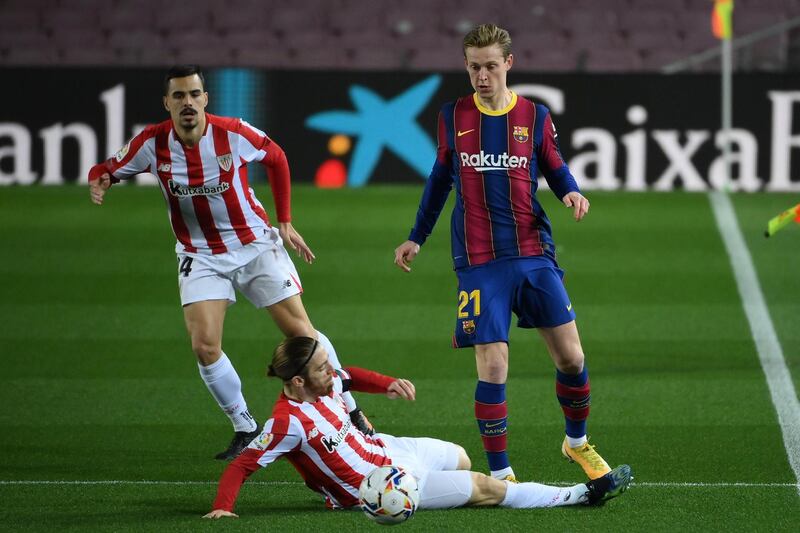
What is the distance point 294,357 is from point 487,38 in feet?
5.65

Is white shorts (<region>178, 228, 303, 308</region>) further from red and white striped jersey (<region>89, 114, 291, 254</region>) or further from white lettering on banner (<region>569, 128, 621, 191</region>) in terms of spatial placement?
white lettering on banner (<region>569, 128, 621, 191</region>)

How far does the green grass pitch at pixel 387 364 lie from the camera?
627cm

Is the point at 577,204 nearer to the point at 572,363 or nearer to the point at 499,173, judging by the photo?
the point at 499,173

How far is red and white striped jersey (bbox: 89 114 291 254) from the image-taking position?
724 cm

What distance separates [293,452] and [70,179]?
11.9 meters

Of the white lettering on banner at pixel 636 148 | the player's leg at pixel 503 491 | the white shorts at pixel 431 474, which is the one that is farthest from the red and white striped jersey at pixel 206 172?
the white lettering on banner at pixel 636 148

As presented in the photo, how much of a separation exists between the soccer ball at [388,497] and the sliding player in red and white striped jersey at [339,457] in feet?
1.28

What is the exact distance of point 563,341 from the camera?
6.41 m

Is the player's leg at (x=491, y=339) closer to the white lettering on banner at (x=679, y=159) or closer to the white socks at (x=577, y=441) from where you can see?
the white socks at (x=577, y=441)

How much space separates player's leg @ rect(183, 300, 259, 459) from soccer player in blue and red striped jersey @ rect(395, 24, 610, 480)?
4.69 ft

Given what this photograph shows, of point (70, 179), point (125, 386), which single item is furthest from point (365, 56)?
point (125, 386)

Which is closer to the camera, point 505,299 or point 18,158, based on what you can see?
point 505,299

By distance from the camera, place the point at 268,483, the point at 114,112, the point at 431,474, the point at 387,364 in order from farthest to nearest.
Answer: the point at 114,112
the point at 387,364
the point at 268,483
the point at 431,474

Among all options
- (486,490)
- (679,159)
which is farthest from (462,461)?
(679,159)
